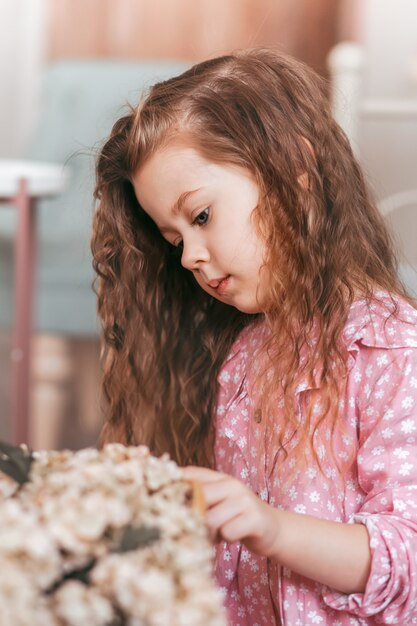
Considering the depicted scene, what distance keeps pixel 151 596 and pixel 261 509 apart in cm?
25

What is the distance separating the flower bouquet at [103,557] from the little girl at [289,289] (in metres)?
0.32

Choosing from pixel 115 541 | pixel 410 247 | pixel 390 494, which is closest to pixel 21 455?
pixel 115 541

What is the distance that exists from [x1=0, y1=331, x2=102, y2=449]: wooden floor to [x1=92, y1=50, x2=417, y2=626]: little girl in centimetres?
186

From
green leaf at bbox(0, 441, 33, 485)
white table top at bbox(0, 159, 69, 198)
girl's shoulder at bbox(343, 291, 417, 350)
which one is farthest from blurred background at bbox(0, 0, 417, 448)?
green leaf at bbox(0, 441, 33, 485)

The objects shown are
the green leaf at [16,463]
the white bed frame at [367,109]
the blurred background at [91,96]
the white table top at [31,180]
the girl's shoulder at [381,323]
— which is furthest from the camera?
the blurred background at [91,96]

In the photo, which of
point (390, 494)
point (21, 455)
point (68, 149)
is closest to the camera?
point (21, 455)

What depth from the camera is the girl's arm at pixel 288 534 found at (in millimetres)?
831

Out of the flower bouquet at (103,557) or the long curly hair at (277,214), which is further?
the long curly hair at (277,214)

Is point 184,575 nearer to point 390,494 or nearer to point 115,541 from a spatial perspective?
point 115,541

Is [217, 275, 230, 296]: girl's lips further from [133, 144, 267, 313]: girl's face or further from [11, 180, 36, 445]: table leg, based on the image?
[11, 180, 36, 445]: table leg

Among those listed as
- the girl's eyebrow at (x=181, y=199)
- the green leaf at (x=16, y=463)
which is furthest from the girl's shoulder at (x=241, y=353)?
the green leaf at (x=16, y=463)

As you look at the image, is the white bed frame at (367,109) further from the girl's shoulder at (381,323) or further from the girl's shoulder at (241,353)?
the girl's shoulder at (381,323)

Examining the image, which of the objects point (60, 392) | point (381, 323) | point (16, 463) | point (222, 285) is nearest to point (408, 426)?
point (381, 323)

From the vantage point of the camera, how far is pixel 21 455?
789 mm
